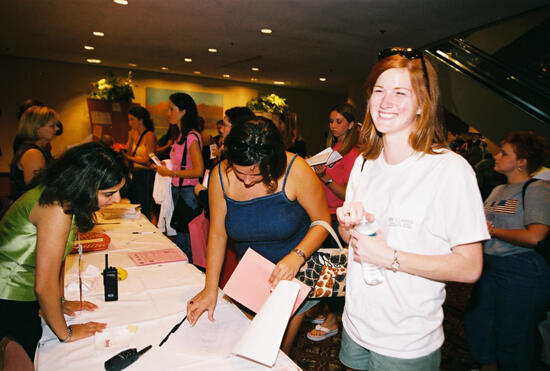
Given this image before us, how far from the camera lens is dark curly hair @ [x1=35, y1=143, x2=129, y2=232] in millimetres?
1267

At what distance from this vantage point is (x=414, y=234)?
3.02 ft

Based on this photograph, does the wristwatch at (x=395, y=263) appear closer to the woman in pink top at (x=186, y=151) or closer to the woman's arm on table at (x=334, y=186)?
the woman's arm on table at (x=334, y=186)

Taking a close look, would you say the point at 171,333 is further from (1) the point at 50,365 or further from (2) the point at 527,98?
(2) the point at 527,98

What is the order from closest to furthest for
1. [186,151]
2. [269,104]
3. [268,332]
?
[268,332]
[186,151]
[269,104]

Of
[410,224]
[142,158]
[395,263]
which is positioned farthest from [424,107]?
[142,158]

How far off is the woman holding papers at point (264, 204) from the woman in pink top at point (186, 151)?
5.68 feet

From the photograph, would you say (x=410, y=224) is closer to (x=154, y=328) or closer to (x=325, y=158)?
(x=154, y=328)

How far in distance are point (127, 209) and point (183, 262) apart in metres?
1.38

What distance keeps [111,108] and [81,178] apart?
24.3ft

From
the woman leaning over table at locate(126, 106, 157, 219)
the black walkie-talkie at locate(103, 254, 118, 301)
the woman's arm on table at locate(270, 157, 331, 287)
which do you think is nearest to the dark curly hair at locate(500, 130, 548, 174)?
the woman's arm on table at locate(270, 157, 331, 287)

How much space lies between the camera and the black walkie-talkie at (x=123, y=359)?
3.47 ft

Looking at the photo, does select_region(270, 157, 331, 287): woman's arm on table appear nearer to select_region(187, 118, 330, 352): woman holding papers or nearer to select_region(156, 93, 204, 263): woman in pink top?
select_region(187, 118, 330, 352): woman holding papers

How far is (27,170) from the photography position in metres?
2.61

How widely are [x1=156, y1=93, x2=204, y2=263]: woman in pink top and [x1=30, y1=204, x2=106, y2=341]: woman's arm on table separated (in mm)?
2022
